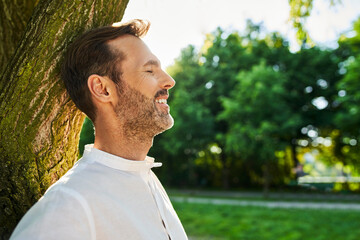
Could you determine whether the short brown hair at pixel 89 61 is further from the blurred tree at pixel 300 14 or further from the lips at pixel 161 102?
the blurred tree at pixel 300 14

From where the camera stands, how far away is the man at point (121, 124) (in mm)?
1475

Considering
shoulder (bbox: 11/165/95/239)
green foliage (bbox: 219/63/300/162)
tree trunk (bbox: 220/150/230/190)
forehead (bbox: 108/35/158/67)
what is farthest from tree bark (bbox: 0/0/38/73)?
tree trunk (bbox: 220/150/230/190)

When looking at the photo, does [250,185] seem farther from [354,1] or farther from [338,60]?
[354,1]

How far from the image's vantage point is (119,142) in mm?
1688

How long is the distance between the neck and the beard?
0.01 meters

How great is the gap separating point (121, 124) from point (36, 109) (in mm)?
433

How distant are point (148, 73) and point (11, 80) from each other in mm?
634

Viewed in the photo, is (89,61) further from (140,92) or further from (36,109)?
(36,109)

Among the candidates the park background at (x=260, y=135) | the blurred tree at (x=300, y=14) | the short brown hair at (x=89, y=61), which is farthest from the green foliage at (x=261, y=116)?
the short brown hair at (x=89, y=61)

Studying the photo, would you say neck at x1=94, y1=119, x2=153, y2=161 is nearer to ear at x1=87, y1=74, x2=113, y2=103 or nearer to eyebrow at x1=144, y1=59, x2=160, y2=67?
ear at x1=87, y1=74, x2=113, y2=103

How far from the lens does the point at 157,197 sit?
1706mm

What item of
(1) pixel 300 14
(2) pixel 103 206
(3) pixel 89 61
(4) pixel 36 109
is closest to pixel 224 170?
(1) pixel 300 14

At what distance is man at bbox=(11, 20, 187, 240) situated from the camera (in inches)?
58.1

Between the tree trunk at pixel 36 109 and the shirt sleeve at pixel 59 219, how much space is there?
1.68ft
